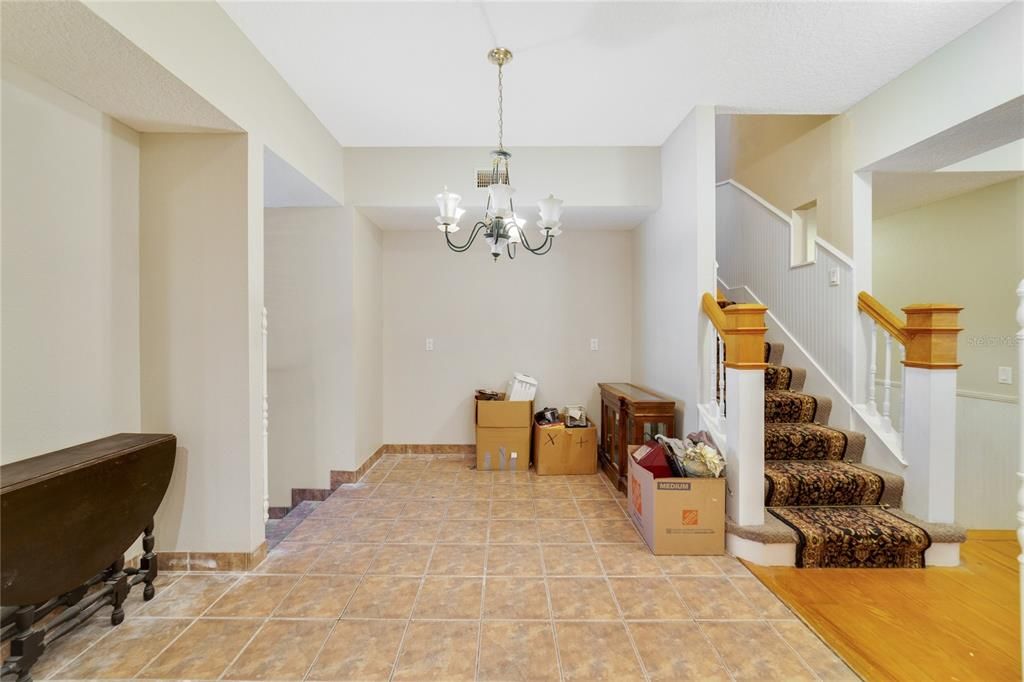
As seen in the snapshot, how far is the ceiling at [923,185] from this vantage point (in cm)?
307

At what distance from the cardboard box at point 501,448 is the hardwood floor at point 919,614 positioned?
6.66 ft

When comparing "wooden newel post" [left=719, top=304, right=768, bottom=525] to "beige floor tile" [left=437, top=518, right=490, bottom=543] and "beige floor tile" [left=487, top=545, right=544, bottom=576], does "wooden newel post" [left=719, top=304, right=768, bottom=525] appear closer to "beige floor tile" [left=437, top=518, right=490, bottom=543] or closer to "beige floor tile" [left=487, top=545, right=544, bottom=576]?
"beige floor tile" [left=487, top=545, right=544, bottom=576]

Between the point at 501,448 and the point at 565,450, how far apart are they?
58 cm

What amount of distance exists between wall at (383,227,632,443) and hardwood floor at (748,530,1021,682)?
7.92 ft

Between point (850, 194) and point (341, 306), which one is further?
point (341, 306)

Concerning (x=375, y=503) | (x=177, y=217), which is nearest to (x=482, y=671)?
(x=375, y=503)

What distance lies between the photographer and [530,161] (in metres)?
3.46

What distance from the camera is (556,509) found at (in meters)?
2.93

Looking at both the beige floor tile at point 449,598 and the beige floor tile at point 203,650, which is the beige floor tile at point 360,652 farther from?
the beige floor tile at point 203,650

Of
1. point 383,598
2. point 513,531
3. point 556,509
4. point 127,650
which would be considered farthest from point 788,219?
point 127,650

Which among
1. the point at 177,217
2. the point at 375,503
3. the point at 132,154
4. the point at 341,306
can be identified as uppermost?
the point at 132,154

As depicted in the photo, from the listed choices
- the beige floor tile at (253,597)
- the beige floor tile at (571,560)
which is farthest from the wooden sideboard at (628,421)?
the beige floor tile at (253,597)

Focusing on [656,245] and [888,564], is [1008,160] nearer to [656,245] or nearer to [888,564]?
[656,245]

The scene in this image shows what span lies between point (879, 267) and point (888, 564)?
3245mm
